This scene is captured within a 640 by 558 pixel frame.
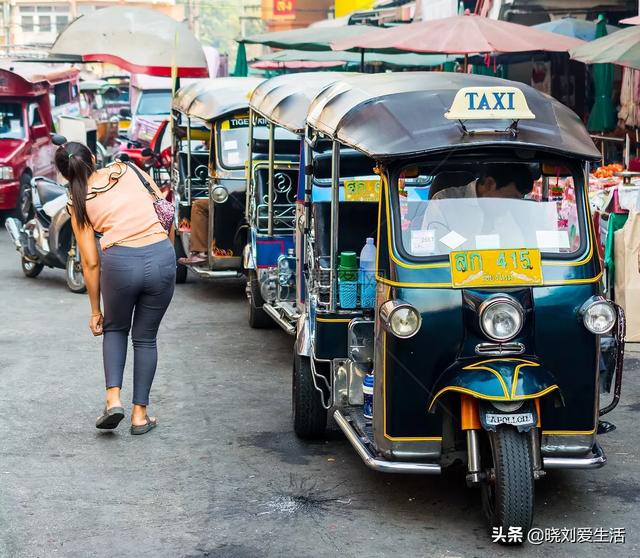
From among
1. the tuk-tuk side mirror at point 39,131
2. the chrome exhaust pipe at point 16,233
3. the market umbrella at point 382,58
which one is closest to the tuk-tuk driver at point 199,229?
the chrome exhaust pipe at point 16,233

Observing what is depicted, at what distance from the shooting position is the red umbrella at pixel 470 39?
13.2 metres

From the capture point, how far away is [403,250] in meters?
5.32

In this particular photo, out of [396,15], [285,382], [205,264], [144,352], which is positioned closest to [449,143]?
[144,352]

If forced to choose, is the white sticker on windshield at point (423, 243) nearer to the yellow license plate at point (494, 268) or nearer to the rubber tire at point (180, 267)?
the yellow license plate at point (494, 268)

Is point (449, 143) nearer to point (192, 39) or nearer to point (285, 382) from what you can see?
point (285, 382)

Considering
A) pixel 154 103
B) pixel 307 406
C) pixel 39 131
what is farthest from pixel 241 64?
pixel 307 406

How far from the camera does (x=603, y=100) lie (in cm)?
1428

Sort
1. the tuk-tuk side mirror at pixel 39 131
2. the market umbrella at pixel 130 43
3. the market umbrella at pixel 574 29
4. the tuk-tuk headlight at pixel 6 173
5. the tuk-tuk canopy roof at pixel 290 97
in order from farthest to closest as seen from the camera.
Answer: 1. the tuk-tuk side mirror at pixel 39 131
2. the market umbrella at pixel 130 43
3. the tuk-tuk headlight at pixel 6 173
4. the market umbrella at pixel 574 29
5. the tuk-tuk canopy roof at pixel 290 97

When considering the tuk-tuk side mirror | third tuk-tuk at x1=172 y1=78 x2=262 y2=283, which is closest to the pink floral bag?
third tuk-tuk at x1=172 y1=78 x2=262 y2=283

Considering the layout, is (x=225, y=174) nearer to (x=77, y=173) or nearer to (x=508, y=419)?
(x=77, y=173)

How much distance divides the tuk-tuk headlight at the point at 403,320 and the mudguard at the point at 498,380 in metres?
0.26

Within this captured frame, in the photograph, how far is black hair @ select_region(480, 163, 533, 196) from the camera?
5465mm

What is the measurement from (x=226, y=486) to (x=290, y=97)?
10.9 ft

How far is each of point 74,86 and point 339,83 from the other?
65.1 ft
